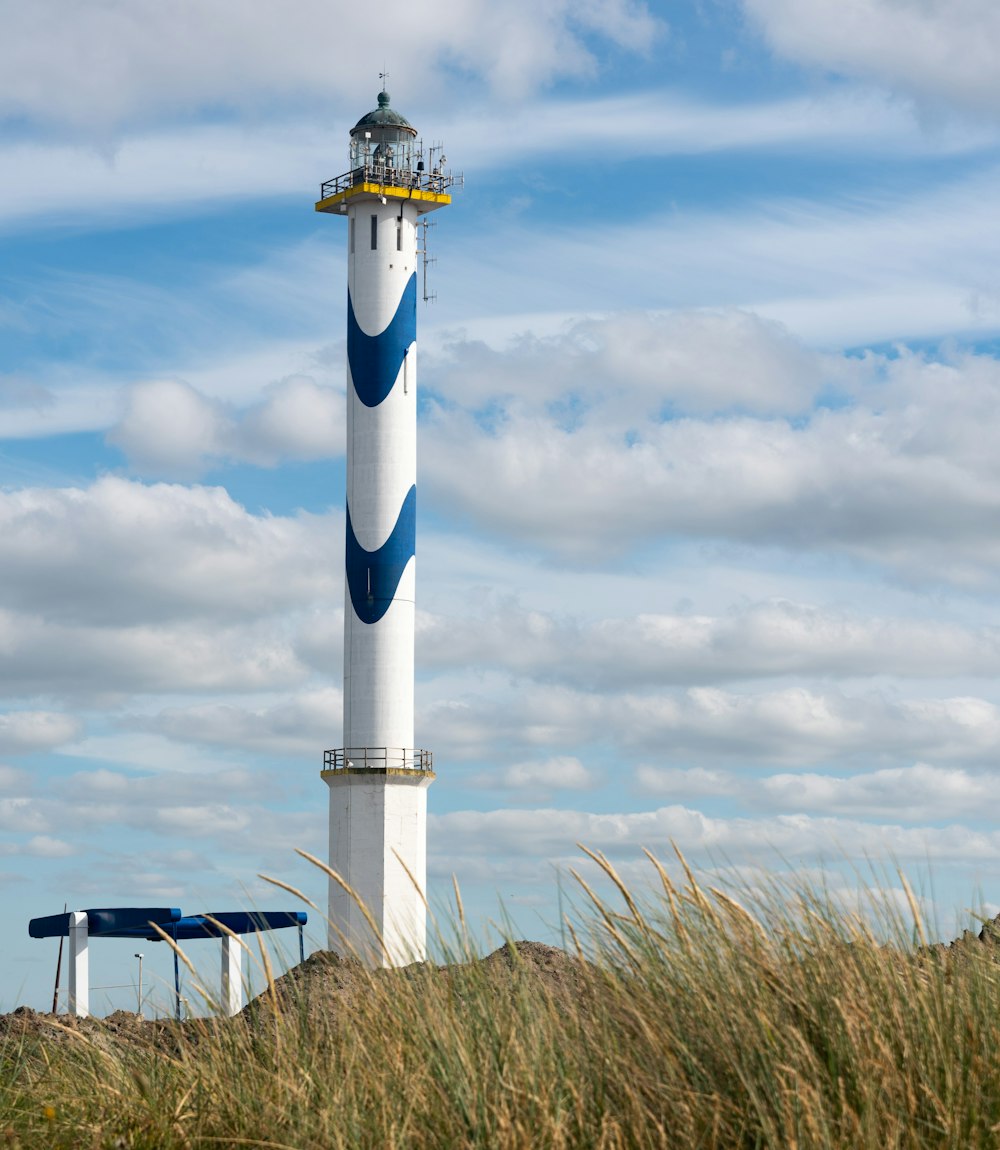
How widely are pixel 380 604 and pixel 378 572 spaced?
0.67 metres

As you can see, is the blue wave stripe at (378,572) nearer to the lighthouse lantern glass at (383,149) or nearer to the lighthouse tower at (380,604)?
the lighthouse tower at (380,604)

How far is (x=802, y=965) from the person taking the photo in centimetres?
848

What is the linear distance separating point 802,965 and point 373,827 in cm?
2515

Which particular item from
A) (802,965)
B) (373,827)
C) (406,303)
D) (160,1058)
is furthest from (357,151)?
(802,965)

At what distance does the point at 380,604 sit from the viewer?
33.4 meters

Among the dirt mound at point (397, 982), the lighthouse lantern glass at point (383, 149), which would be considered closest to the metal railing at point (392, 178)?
the lighthouse lantern glass at point (383, 149)

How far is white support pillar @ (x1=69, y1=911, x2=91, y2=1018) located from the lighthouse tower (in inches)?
347

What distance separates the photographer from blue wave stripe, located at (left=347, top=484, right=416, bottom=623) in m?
33.4

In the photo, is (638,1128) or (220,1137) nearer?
(638,1128)

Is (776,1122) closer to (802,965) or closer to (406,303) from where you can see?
(802,965)

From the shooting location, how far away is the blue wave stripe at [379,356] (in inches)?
1342

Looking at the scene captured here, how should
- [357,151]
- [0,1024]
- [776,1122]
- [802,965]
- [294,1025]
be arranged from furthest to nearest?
[357,151]
[0,1024]
[294,1025]
[802,965]
[776,1122]

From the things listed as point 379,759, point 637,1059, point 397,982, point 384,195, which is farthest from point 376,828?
point 637,1059

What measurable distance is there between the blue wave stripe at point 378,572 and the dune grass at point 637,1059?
2262cm
